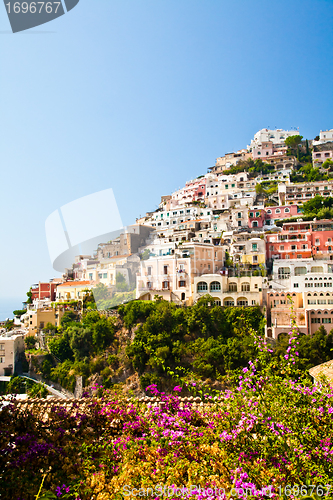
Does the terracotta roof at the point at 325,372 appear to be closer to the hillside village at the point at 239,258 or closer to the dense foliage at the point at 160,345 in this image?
the hillside village at the point at 239,258

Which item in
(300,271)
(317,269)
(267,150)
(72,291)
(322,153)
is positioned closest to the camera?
(317,269)

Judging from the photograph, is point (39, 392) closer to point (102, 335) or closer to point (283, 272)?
point (102, 335)

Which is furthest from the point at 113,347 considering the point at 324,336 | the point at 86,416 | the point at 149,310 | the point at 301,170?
the point at 301,170

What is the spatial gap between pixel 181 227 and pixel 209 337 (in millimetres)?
13027

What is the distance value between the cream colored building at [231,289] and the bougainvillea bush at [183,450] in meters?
13.9

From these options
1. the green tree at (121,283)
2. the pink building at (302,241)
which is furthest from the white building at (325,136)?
the green tree at (121,283)

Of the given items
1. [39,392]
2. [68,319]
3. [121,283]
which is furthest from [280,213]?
[121,283]

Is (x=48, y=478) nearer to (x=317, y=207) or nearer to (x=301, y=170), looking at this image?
(x=317, y=207)

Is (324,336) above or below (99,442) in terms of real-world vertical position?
below

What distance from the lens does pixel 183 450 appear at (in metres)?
4.01

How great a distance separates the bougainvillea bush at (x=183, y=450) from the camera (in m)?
3.29

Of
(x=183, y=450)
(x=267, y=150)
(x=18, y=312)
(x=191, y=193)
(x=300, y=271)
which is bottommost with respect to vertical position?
(x=18, y=312)

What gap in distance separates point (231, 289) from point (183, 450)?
15.8 meters

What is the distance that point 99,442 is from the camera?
14.7ft
